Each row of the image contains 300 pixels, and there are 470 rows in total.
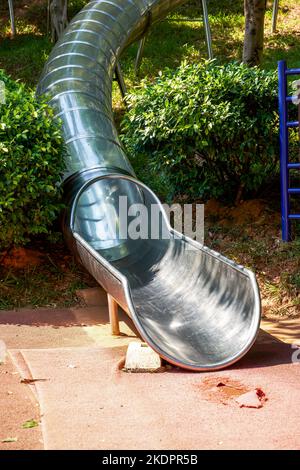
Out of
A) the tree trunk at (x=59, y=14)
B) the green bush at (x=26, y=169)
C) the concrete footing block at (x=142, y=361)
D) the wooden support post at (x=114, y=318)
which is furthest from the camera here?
the tree trunk at (x=59, y=14)

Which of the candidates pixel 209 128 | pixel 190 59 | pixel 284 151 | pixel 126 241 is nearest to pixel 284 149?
pixel 284 151

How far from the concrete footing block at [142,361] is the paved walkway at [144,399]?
0.08 meters

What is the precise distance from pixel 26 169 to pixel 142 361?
2974 mm

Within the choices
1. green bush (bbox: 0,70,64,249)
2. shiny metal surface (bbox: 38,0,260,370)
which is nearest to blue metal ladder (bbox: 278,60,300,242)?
shiny metal surface (bbox: 38,0,260,370)

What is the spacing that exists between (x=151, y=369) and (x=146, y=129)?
3908 mm

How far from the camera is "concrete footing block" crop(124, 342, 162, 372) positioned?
600 cm

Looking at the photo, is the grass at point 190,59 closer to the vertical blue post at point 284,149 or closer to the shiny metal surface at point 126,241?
the vertical blue post at point 284,149

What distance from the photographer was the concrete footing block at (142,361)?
6004 mm

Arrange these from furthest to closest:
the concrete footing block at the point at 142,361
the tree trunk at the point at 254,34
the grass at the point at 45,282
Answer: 1. the tree trunk at the point at 254,34
2. the grass at the point at 45,282
3. the concrete footing block at the point at 142,361

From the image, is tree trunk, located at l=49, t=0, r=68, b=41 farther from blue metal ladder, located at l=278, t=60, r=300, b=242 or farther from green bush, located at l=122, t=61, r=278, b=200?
blue metal ladder, located at l=278, t=60, r=300, b=242

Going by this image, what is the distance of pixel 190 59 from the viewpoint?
1566cm

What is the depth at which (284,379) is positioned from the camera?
577 centimetres

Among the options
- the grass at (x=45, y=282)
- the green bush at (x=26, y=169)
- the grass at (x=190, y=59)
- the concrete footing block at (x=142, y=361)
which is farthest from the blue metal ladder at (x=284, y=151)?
the concrete footing block at (x=142, y=361)

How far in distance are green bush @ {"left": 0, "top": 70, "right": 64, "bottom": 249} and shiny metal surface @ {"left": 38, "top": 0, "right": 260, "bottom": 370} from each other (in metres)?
0.33
